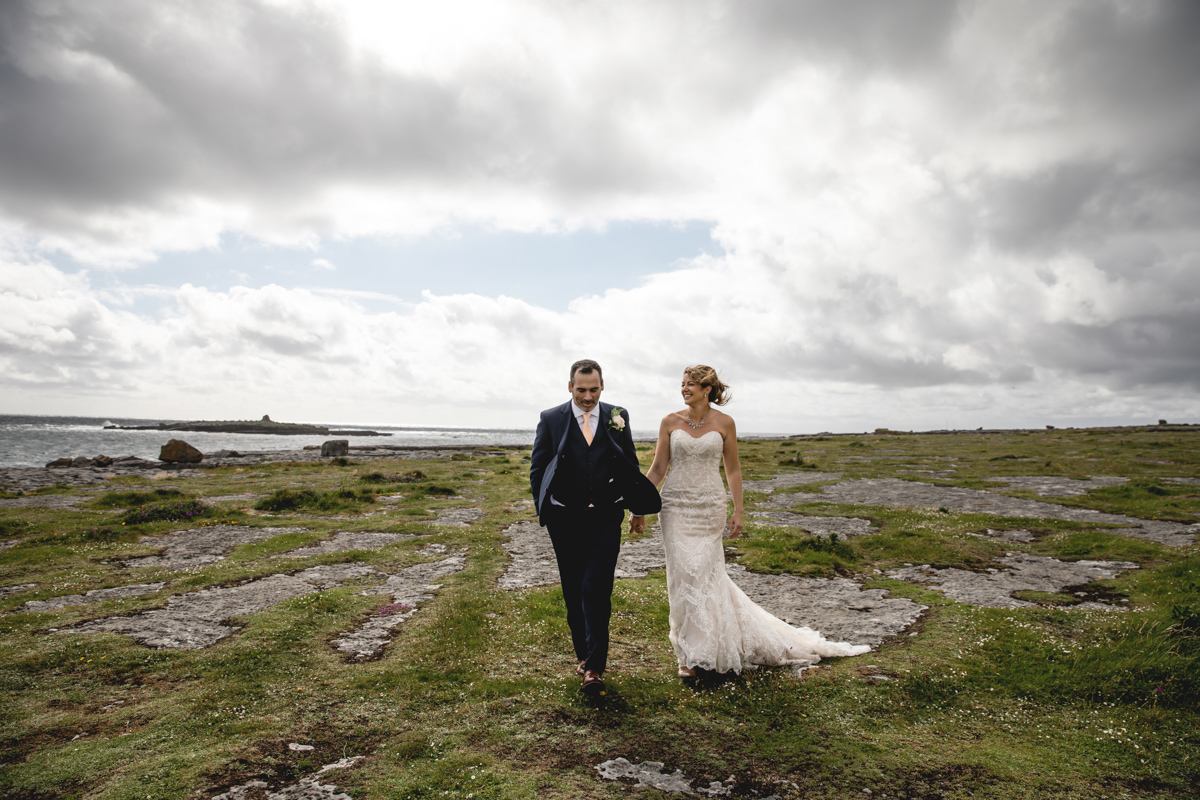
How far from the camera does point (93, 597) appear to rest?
36.3 ft

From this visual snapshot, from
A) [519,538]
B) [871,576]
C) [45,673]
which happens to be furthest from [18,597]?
[871,576]

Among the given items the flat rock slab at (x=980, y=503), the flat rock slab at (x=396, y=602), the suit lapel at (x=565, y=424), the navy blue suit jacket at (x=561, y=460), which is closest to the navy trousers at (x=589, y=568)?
the navy blue suit jacket at (x=561, y=460)

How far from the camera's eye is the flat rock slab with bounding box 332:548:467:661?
856 cm

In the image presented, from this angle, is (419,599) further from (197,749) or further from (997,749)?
(997,749)

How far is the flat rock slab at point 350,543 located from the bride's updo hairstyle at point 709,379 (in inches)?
486

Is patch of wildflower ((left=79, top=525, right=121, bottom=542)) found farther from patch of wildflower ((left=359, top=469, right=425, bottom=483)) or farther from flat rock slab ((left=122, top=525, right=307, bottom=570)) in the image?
patch of wildflower ((left=359, top=469, right=425, bottom=483))

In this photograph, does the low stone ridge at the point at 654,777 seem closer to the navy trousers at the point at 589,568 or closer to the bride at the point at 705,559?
the navy trousers at the point at 589,568

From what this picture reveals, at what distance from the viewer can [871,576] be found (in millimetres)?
12938

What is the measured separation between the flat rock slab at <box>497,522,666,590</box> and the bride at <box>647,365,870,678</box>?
18.8ft

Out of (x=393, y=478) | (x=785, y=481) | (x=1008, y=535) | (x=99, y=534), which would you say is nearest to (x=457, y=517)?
(x=99, y=534)

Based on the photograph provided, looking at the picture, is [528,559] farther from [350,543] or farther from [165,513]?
[165,513]

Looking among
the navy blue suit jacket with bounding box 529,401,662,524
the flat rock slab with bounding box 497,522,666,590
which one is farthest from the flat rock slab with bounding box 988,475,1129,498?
the navy blue suit jacket with bounding box 529,401,662,524

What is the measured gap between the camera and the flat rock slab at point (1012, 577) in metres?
10.8

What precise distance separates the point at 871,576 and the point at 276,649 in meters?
12.1
